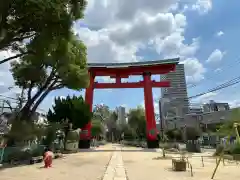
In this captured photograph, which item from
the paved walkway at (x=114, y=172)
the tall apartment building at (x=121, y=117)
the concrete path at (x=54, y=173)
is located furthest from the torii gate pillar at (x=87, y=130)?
the tall apartment building at (x=121, y=117)

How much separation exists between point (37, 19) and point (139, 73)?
21562mm

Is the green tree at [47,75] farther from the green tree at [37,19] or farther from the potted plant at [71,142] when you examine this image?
the potted plant at [71,142]

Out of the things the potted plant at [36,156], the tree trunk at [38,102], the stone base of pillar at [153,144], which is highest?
the tree trunk at [38,102]

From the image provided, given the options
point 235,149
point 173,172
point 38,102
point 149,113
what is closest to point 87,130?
point 149,113

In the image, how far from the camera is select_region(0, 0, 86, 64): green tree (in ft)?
35.3

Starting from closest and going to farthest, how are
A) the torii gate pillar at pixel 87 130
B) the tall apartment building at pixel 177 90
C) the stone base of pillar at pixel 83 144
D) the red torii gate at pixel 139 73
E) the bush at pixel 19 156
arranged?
1. the bush at pixel 19 156
2. the red torii gate at pixel 139 73
3. the torii gate pillar at pixel 87 130
4. the stone base of pillar at pixel 83 144
5. the tall apartment building at pixel 177 90

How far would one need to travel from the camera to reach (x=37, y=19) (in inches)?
460

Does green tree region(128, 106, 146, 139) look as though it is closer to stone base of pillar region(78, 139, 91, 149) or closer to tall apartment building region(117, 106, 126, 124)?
stone base of pillar region(78, 139, 91, 149)

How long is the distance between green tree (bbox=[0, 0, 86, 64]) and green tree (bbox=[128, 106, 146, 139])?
39.3m

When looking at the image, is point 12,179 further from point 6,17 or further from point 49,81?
point 49,81

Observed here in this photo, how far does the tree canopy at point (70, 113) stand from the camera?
28.9 metres

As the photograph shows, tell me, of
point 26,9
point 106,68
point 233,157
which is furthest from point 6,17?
point 106,68

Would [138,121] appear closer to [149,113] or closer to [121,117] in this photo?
[149,113]

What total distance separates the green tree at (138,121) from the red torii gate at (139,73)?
19066 mm
